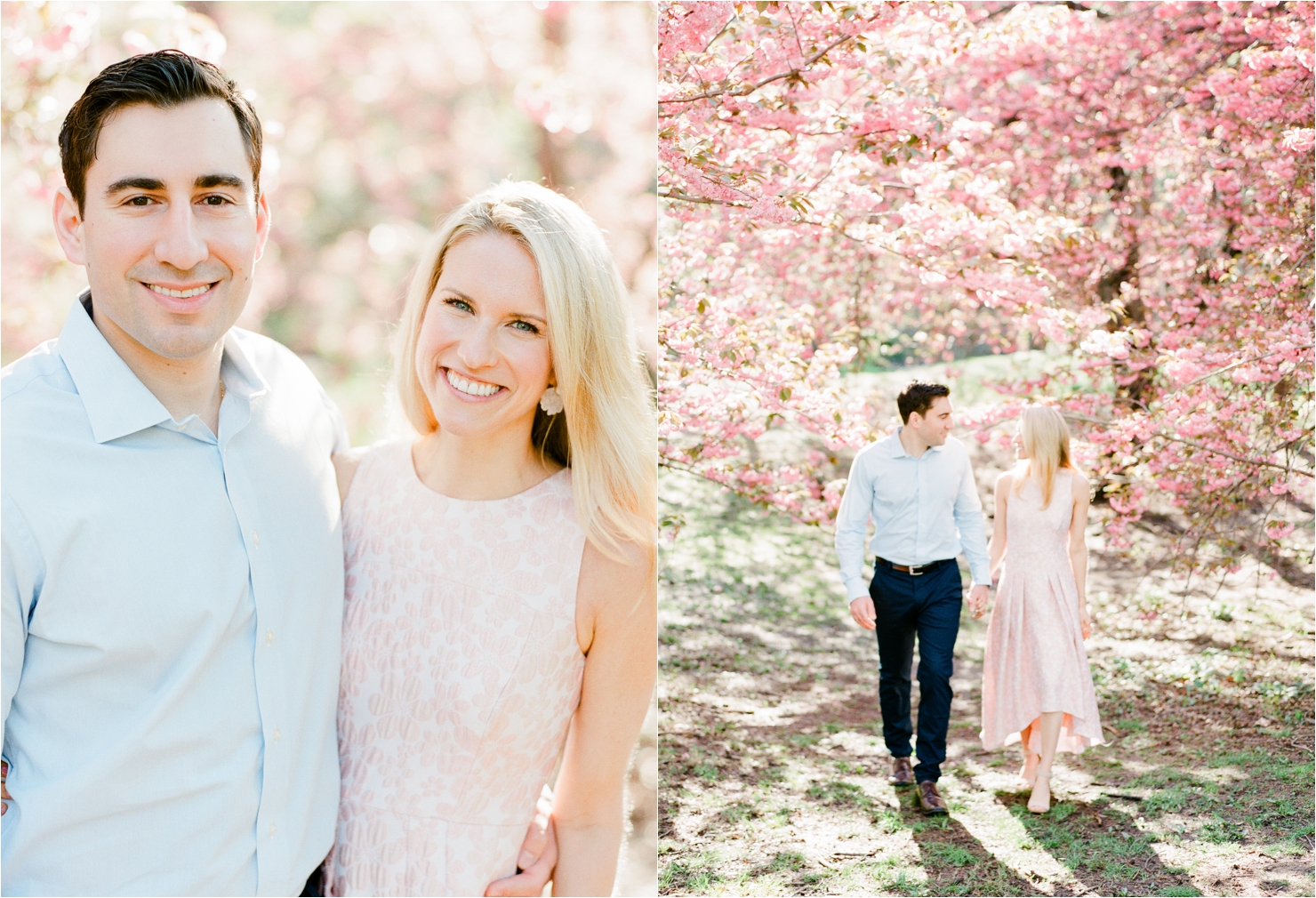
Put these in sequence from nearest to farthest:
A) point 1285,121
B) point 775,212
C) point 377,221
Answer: point 775,212, point 1285,121, point 377,221

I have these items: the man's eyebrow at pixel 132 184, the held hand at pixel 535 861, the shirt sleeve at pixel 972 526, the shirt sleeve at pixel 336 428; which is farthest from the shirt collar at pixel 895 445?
the man's eyebrow at pixel 132 184

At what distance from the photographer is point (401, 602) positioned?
184 cm

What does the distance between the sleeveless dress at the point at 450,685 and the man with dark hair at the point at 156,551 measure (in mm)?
130

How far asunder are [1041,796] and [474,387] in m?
2.29

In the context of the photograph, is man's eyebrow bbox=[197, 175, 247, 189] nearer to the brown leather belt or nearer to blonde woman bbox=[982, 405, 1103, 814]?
the brown leather belt

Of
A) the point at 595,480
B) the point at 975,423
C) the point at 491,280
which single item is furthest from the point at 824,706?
the point at 491,280

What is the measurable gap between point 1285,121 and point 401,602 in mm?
3648

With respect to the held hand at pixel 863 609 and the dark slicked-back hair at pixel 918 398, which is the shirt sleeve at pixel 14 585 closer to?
the held hand at pixel 863 609

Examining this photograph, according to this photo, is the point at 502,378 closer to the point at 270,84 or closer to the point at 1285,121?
the point at 1285,121

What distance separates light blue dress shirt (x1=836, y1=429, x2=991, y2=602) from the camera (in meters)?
3.02

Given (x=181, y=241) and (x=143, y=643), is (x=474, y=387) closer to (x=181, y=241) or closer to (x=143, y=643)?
(x=181, y=241)

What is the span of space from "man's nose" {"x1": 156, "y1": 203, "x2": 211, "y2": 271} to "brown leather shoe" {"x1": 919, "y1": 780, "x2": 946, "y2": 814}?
2.51m

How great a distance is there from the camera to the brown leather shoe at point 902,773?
3.20 m

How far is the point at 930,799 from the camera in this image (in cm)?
313
